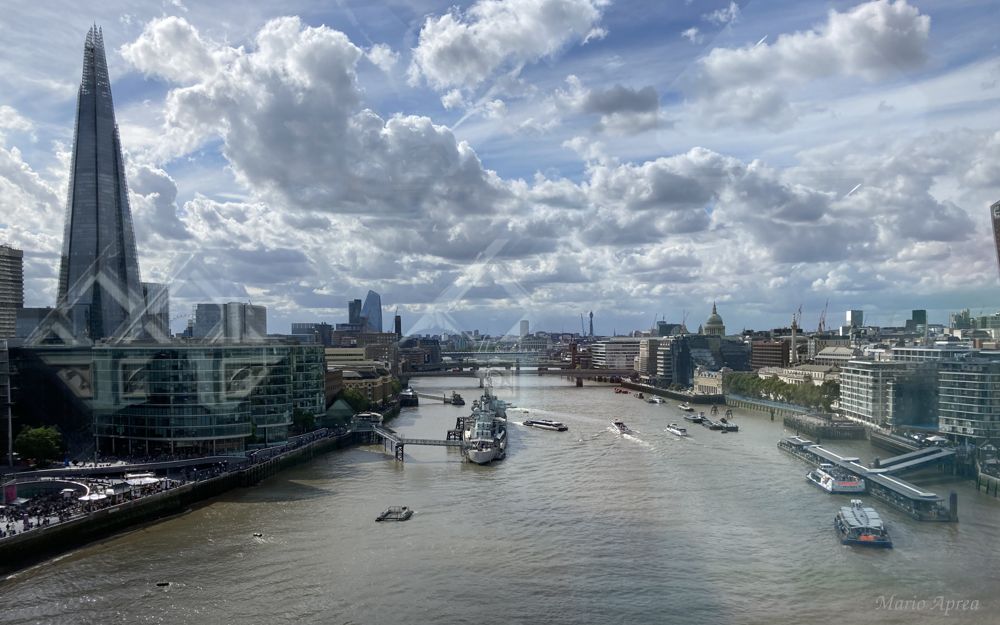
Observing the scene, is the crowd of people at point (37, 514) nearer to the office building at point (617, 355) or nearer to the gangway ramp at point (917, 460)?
the gangway ramp at point (917, 460)

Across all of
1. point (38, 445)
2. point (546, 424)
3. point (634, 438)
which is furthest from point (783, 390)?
point (38, 445)

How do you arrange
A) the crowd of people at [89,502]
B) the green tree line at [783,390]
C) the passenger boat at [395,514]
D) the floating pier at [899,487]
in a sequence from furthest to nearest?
the green tree line at [783,390] → the passenger boat at [395,514] → the floating pier at [899,487] → the crowd of people at [89,502]

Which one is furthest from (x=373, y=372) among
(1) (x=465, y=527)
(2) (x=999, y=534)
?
(2) (x=999, y=534)

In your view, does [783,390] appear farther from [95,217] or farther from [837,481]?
[95,217]

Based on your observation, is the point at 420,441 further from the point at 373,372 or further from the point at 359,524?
the point at 373,372

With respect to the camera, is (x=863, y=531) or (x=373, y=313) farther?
(x=373, y=313)

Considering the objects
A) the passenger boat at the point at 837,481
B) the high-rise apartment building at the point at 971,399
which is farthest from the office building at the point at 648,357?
the passenger boat at the point at 837,481

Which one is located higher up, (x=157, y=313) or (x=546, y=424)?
(x=157, y=313)
